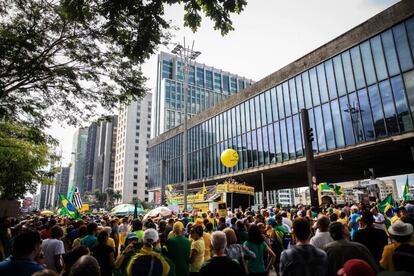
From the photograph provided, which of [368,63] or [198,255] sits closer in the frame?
[198,255]

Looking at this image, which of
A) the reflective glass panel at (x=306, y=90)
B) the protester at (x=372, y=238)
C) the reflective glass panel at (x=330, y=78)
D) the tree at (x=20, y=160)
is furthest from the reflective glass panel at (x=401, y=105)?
the tree at (x=20, y=160)

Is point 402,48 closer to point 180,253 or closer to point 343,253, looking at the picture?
point 343,253

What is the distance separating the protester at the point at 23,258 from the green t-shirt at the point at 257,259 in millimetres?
3750

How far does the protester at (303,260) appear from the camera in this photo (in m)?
3.58

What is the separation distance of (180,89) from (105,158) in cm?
6324

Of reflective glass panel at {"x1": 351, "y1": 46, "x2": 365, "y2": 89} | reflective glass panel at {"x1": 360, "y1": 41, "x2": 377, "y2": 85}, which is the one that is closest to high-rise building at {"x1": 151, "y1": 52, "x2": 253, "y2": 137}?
reflective glass panel at {"x1": 351, "y1": 46, "x2": 365, "y2": 89}

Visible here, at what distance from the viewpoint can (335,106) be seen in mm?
24797

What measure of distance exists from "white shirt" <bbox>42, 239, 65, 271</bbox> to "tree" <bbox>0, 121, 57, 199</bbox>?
1021 cm

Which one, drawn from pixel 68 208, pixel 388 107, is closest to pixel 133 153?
pixel 68 208

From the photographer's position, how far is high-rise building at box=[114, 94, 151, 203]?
11325 centimetres

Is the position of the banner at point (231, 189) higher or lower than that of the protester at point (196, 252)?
higher

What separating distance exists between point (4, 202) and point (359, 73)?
95.8ft

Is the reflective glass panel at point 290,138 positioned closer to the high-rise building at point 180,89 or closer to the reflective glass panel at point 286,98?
the reflective glass panel at point 286,98

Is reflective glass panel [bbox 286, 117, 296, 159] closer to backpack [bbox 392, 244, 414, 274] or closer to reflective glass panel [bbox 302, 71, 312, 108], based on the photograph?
reflective glass panel [bbox 302, 71, 312, 108]
